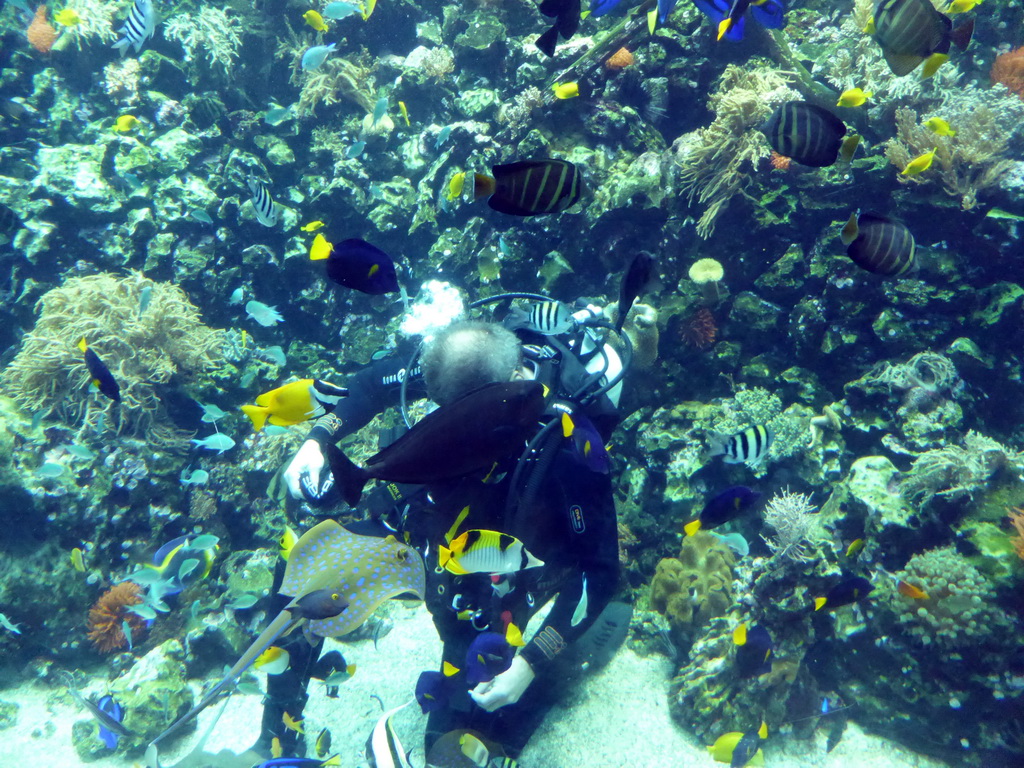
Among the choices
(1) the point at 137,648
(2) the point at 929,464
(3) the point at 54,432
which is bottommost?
(1) the point at 137,648

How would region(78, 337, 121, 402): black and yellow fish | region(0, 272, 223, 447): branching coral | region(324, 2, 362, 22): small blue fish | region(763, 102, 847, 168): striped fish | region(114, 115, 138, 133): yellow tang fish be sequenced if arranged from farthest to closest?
region(114, 115, 138, 133): yellow tang fish → region(324, 2, 362, 22): small blue fish → region(0, 272, 223, 447): branching coral → region(78, 337, 121, 402): black and yellow fish → region(763, 102, 847, 168): striped fish

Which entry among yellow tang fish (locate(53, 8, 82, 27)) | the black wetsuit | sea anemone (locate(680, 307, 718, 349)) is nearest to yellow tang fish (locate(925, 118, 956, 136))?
sea anemone (locate(680, 307, 718, 349))

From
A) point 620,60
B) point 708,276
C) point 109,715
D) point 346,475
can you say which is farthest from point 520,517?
point 620,60

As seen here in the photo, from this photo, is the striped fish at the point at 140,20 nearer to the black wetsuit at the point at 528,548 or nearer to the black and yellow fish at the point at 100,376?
Answer: the black and yellow fish at the point at 100,376

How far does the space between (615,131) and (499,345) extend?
14.7ft

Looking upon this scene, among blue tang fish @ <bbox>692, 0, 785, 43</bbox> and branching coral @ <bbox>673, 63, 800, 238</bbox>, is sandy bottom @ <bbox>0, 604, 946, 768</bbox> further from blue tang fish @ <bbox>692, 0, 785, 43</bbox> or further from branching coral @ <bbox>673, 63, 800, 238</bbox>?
blue tang fish @ <bbox>692, 0, 785, 43</bbox>

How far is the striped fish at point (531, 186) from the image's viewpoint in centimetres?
204

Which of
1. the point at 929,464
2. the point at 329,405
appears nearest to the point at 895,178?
the point at 929,464

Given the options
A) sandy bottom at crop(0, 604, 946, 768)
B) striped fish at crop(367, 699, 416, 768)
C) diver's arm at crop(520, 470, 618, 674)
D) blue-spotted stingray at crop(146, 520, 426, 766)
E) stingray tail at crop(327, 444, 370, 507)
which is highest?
stingray tail at crop(327, 444, 370, 507)

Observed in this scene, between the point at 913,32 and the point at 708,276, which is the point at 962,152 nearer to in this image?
the point at 913,32

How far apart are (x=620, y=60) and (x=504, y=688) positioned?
6427 millimetres

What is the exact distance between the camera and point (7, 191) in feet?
21.8

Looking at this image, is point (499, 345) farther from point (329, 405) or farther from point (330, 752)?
point (330, 752)

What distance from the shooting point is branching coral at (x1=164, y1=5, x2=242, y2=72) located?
7.73 m
